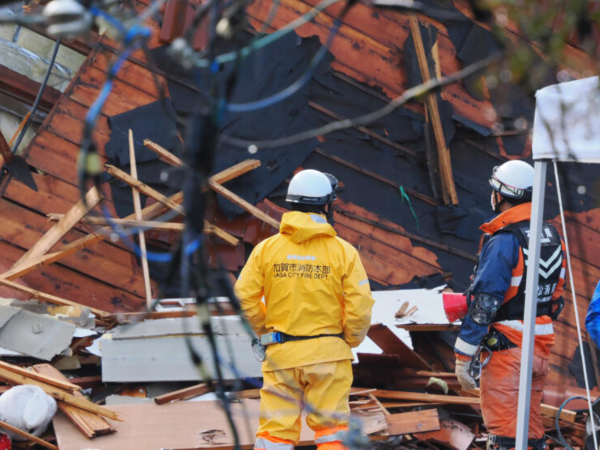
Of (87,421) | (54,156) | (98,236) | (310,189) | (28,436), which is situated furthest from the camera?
(54,156)

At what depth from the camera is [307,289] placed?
463 centimetres

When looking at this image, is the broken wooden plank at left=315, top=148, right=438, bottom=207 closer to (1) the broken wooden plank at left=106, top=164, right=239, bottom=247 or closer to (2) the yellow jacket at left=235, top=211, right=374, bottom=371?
(1) the broken wooden plank at left=106, top=164, right=239, bottom=247

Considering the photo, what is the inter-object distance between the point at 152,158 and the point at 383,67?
2.79 meters

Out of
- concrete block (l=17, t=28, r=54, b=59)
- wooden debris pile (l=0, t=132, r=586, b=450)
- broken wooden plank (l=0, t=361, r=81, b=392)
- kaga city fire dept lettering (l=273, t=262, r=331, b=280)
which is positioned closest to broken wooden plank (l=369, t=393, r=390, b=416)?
wooden debris pile (l=0, t=132, r=586, b=450)

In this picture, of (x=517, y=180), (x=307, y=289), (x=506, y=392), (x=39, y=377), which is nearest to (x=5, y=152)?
(x=39, y=377)

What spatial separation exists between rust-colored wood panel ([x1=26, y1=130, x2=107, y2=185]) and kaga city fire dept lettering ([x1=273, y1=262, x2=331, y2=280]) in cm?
364

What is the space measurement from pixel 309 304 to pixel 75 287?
370cm

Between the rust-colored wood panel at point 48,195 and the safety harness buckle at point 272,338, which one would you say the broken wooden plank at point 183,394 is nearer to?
the safety harness buckle at point 272,338

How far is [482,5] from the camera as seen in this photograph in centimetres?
229

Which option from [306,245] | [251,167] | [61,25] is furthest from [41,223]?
[61,25]

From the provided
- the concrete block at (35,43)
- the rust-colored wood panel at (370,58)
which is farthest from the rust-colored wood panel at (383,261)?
the concrete block at (35,43)

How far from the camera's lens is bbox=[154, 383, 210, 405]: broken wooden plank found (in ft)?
19.7

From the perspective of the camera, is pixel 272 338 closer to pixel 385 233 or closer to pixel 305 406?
pixel 305 406

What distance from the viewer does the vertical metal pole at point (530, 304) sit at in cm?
415
